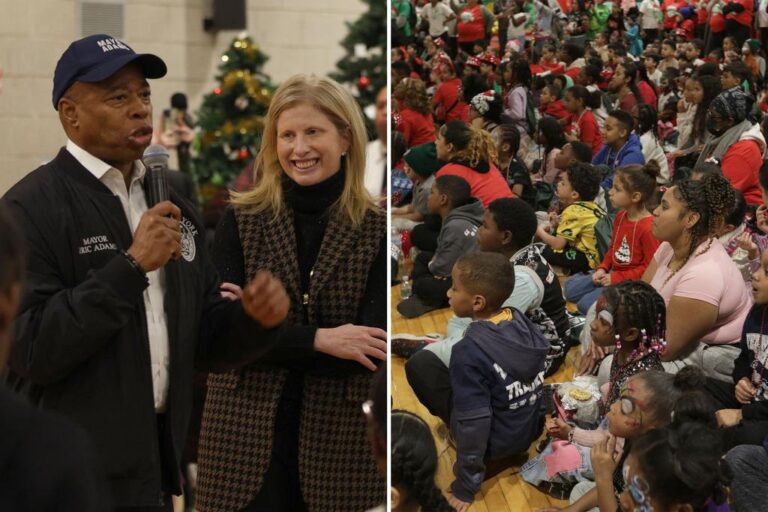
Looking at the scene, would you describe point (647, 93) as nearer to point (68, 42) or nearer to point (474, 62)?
point (474, 62)

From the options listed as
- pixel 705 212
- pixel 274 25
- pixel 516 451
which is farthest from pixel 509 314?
pixel 274 25

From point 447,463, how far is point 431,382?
17 cm

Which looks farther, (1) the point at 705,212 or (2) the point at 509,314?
(1) the point at 705,212

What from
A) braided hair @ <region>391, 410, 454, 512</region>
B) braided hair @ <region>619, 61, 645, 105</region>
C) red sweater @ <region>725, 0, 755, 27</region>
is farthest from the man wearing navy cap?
red sweater @ <region>725, 0, 755, 27</region>

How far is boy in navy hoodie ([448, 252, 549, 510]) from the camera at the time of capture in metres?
2.07

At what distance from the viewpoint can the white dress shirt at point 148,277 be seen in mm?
1012

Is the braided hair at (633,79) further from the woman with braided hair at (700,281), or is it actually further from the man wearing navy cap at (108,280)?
the man wearing navy cap at (108,280)

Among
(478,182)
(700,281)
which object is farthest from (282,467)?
(700,281)

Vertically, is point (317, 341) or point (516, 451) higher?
point (317, 341)

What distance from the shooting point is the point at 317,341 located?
1.31 m

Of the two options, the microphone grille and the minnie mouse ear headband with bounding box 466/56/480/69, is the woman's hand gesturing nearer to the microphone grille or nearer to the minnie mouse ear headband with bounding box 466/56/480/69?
the microphone grille

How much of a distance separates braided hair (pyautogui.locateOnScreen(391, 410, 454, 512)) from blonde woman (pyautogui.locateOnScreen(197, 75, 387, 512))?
0.05 metres

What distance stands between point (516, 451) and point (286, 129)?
1.16 metres

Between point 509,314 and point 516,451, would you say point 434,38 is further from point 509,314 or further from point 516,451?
point 516,451
